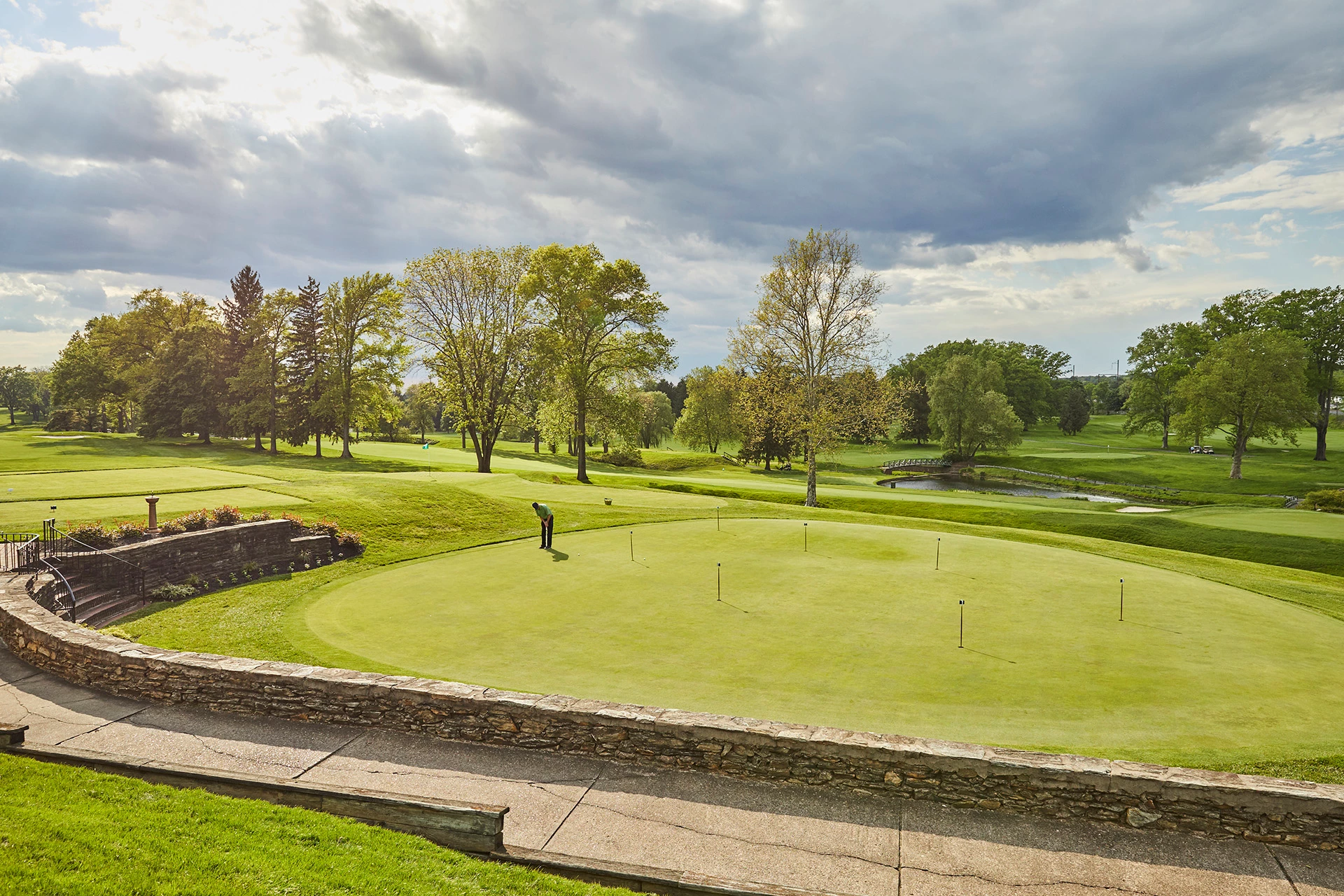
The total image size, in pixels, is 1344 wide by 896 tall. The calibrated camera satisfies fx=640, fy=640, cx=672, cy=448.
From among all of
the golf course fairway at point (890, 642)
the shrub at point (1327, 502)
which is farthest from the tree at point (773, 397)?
the shrub at point (1327, 502)

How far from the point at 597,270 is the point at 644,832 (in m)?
40.8

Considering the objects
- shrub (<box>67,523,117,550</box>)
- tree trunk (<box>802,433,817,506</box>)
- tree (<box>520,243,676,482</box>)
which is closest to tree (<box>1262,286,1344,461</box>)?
tree trunk (<box>802,433,817,506</box>)

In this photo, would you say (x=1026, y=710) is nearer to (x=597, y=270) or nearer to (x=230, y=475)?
(x=230, y=475)

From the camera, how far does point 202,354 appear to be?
56.2 meters

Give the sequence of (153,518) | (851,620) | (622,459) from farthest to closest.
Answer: (622,459) → (153,518) → (851,620)

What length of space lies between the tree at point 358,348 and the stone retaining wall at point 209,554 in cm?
3439

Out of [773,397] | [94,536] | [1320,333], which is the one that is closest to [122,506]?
[94,536]

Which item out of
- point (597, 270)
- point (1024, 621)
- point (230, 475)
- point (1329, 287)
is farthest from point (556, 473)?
point (1329, 287)

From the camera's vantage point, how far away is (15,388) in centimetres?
13312

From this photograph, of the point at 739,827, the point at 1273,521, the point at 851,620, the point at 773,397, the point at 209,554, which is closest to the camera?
the point at 739,827

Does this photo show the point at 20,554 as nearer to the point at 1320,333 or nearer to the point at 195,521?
the point at 195,521

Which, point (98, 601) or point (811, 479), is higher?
point (811, 479)

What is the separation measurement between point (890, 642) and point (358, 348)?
53150 millimetres

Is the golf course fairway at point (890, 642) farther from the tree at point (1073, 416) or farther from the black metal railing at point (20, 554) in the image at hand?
the tree at point (1073, 416)
